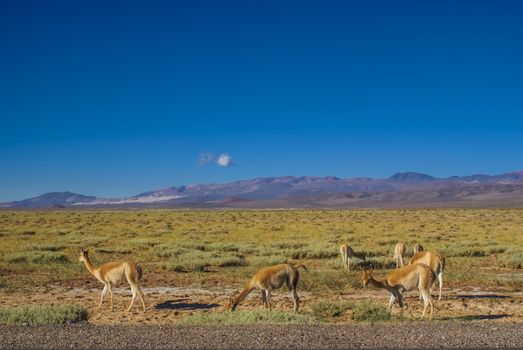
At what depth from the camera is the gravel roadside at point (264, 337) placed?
805cm

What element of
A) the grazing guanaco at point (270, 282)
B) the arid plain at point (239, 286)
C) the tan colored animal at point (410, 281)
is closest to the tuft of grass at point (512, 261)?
the arid plain at point (239, 286)

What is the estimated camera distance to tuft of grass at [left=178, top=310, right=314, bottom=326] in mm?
10271

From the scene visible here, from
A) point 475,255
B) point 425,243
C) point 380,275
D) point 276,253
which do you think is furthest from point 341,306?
point 425,243

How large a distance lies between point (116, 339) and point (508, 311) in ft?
28.6

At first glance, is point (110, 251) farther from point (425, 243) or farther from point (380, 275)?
point (425, 243)

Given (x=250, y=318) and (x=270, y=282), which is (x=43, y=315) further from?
(x=270, y=282)

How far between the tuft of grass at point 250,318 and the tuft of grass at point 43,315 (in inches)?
83.9

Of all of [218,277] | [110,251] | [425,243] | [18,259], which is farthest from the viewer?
[425,243]

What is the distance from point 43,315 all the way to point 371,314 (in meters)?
6.44

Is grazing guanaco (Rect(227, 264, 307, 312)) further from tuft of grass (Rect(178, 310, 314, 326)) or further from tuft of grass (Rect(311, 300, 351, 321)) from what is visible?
tuft of grass (Rect(178, 310, 314, 326))

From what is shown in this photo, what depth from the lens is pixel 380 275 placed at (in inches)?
711

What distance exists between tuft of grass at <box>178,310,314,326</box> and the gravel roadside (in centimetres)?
75

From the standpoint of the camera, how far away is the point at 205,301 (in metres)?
13.8

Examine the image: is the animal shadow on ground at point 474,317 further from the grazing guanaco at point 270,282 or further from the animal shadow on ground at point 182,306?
the animal shadow on ground at point 182,306
